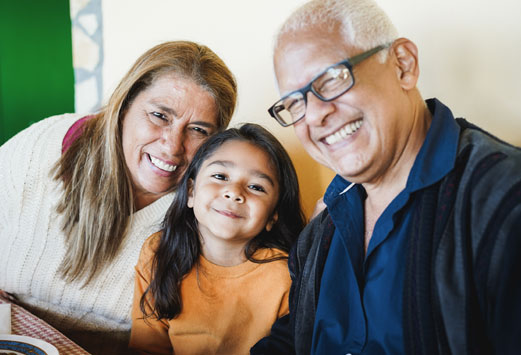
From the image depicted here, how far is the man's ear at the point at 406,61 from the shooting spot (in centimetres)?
117

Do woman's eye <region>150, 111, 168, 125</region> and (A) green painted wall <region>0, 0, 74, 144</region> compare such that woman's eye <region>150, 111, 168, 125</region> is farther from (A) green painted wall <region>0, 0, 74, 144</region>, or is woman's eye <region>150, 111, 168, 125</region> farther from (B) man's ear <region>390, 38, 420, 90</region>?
(A) green painted wall <region>0, 0, 74, 144</region>

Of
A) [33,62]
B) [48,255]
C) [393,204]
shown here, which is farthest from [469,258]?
[33,62]

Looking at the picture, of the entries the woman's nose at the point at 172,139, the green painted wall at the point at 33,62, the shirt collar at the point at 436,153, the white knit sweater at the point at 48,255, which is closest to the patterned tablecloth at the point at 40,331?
the white knit sweater at the point at 48,255

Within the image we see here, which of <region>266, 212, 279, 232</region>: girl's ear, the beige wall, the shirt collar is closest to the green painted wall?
the beige wall

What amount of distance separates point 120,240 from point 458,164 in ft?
4.41

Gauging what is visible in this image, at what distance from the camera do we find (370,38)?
3.73 ft

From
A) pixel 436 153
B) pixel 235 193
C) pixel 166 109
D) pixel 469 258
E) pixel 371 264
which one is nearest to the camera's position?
pixel 469 258

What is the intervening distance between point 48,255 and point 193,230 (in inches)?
23.9

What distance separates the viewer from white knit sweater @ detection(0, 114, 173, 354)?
1896 millimetres

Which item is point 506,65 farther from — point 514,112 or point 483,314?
point 483,314

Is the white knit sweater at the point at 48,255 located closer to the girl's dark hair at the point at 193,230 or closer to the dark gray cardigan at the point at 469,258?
the girl's dark hair at the point at 193,230

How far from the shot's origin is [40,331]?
1.43m

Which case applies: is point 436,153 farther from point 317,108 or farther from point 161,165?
point 161,165

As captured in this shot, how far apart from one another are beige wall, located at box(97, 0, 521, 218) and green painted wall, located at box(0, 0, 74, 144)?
0.74 metres
